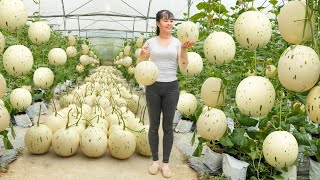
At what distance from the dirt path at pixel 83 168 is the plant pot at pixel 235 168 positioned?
1.89 feet

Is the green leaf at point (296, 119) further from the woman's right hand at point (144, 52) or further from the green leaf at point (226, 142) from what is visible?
the woman's right hand at point (144, 52)

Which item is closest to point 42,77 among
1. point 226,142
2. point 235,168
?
point 226,142

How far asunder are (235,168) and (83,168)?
1.95 metres

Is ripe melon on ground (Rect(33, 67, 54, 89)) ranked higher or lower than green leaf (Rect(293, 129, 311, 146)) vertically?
higher

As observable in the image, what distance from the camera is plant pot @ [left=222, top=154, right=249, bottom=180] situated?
4.21 meters

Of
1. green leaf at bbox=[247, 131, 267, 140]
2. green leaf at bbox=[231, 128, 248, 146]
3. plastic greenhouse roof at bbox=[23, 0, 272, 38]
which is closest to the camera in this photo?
green leaf at bbox=[247, 131, 267, 140]

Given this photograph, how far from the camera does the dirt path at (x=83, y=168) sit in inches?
183

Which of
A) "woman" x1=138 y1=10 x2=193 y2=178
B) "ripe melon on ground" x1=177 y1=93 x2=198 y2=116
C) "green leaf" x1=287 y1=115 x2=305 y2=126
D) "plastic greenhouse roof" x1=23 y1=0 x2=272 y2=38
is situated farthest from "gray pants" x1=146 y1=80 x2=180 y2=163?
"plastic greenhouse roof" x1=23 y1=0 x2=272 y2=38

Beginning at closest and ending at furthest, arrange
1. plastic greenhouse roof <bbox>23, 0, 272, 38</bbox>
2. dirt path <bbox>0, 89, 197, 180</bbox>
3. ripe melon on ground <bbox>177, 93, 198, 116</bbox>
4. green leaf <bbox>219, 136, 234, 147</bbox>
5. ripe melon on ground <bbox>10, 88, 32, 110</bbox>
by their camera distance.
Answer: green leaf <bbox>219, 136, 234, 147</bbox>
dirt path <bbox>0, 89, 197, 180</bbox>
ripe melon on ground <bbox>10, 88, 32, 110</bbox>
ripe melon on ground <bbox>177, 93, 198, 116</bbox>
plastic greenhouse roof <bbox>23, 0, 272, 38</bbox>

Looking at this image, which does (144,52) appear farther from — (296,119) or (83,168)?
(83,168)

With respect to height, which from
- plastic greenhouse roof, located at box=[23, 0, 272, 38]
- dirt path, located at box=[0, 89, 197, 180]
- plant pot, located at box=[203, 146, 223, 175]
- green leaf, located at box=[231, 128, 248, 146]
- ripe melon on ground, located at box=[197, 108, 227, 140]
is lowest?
dirt path, located at box=[0, 89, 197, 180]

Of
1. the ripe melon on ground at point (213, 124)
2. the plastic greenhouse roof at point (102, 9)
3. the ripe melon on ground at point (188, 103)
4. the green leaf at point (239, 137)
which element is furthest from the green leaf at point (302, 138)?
the plastic greenhouse roof at point (102, 9)

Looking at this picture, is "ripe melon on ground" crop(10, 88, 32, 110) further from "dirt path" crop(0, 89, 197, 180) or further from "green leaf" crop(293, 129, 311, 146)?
"green leaf" crop(293, 129, 311, 146)

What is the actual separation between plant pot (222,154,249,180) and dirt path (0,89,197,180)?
0.57m
